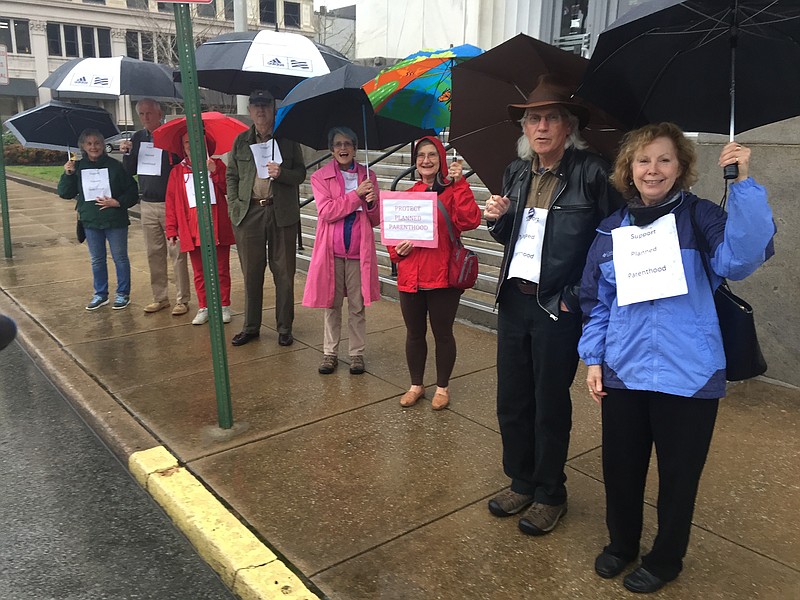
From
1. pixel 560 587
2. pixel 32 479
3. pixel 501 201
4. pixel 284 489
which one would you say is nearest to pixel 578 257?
pixel 501 201

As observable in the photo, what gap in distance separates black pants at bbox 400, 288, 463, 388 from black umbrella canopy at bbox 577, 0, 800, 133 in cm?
193

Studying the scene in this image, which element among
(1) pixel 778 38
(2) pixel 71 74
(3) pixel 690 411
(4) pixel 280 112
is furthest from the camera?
(2) pixel 71 74

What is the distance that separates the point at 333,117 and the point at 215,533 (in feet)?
10.3

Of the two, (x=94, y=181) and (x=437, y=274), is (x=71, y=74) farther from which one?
(x=437, y=274)

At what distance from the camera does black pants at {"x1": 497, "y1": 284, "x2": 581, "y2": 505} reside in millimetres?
3027

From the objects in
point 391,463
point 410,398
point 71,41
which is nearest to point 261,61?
point 410,398

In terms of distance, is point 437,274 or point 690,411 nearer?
point 690,411

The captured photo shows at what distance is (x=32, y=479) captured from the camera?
398cm

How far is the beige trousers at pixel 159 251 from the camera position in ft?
22.3

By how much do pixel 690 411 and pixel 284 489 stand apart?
6.96 feet

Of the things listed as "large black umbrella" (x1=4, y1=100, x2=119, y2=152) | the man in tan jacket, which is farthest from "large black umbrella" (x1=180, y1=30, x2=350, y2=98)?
"large black umbrella" (x1=4, y1=100, x2=119, y2=152)

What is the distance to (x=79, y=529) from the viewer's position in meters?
3.47

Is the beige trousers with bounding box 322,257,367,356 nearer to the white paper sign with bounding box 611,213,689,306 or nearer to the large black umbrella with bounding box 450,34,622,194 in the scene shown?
the large black umbrella with bounding box 450,34,622,194

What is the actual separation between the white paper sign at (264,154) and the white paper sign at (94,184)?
6.99 feet
